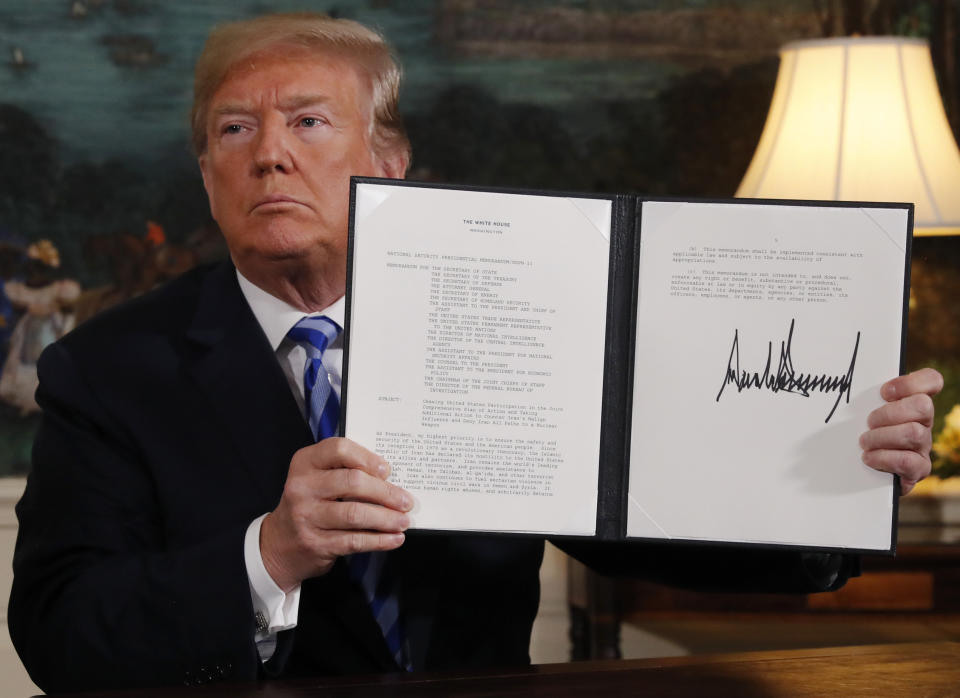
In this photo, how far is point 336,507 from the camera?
145cm

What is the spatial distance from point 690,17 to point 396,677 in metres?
2.51

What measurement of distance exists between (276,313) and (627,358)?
684mm

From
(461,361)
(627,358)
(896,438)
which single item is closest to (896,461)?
(896,438)

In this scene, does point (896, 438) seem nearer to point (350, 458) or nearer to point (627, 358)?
point (627, 358)

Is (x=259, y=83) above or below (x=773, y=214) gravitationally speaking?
above

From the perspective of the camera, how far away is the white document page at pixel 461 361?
1465mm

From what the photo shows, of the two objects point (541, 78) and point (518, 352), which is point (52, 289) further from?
point (518, 352)

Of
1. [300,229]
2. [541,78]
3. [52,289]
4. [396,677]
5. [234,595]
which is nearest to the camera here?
[396,677]

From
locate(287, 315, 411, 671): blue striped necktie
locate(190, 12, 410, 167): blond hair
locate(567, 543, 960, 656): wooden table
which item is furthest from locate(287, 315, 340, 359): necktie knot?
locate(567, 543, 960, 656): wooden table

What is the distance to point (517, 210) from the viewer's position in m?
1.48

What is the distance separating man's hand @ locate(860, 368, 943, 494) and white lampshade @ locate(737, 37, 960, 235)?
142cm

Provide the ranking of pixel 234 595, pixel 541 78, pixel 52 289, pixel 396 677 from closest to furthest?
1. pixel 396 677
2. pixel 234 595
3. pixel 52 289
4. pixel 541 78

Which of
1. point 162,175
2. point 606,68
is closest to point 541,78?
point 606,68
